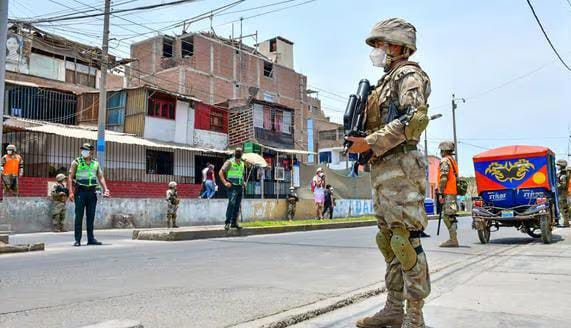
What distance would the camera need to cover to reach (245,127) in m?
30.6

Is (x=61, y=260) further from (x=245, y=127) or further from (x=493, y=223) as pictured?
(x=245, y=127)

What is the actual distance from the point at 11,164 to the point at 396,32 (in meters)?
13.1

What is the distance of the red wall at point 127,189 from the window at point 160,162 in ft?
4.48

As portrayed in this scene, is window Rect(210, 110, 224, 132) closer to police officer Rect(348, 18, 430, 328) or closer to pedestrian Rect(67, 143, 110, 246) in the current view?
pedestrian Rect(67, 143, 110, 246)

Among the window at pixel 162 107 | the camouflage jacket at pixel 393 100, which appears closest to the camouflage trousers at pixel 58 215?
the camouflage jacket at pixel 393 100

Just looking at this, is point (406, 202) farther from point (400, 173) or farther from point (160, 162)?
point (160, 162)

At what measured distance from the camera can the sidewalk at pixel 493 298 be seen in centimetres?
356

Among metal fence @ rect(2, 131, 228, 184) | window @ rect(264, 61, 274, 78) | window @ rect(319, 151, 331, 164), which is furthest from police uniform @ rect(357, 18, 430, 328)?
window @ rect(319, 151, 331, 164)

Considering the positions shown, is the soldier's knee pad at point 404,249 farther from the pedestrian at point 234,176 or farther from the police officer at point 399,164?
the pedestrian at point 234,176

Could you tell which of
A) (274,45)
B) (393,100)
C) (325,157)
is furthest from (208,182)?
(325,157)

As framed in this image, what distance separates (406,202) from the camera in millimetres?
3012

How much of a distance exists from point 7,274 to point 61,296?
1.71m

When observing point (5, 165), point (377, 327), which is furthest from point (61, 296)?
point (5, 165)

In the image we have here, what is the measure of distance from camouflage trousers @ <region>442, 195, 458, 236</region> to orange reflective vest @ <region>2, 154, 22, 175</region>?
11137mm
